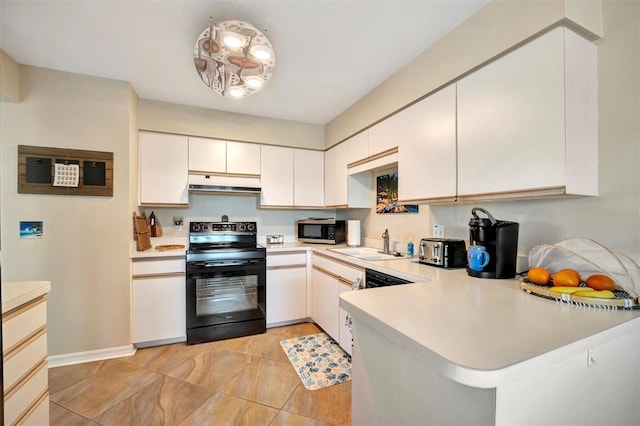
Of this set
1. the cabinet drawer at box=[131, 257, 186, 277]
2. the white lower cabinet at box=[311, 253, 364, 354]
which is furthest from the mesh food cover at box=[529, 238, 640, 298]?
the cabinet drawer at box=[131, 257, 186, 277]

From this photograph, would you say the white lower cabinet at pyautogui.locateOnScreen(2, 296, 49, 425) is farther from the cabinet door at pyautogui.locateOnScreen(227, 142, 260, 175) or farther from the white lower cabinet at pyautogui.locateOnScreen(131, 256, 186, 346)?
the cabinet door at pyautogui.locateOnScreen(227, 142, 260, 175)

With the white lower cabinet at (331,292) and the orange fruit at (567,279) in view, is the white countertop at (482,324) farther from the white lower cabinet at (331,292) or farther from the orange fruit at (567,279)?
the white lower cabinet at (331,292)

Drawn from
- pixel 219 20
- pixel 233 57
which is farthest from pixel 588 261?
pixel 219 20

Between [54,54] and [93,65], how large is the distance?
23cm

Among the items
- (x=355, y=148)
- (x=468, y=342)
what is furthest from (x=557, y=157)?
(x=355, y=148)

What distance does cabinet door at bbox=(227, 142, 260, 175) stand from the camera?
315 cm

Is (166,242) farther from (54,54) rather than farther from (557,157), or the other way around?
(557,157)

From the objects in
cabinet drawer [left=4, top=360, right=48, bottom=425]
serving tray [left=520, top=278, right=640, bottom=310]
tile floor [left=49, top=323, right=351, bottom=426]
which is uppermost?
serving tray [left=520, top=278, right=640, bottom=310]

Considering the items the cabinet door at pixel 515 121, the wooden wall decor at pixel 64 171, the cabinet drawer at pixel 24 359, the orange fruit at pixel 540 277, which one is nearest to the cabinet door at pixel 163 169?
the wooden wall decor at pixel 64 171

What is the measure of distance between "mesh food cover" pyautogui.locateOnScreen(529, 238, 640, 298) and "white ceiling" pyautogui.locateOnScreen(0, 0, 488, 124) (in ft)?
4.68

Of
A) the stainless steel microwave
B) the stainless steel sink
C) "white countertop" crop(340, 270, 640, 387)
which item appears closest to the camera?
"white countertop" crop(340, 270, 640, 387)

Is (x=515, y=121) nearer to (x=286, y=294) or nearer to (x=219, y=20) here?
(x=219, y=20)

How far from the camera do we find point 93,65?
2236mm

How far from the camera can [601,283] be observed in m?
1.15
